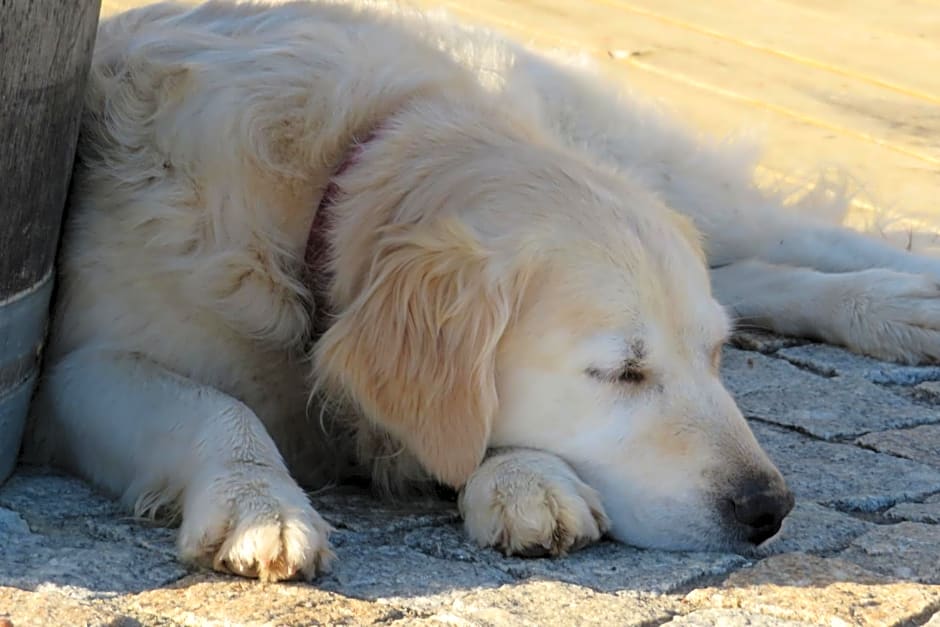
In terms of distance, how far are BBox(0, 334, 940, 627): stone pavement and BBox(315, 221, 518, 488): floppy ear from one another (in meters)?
0.18

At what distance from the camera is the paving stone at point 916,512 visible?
122 inches

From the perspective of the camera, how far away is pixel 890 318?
4.41 m

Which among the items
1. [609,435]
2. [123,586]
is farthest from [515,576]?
[123,586]

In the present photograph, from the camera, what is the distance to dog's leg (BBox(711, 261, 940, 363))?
14.4 ft

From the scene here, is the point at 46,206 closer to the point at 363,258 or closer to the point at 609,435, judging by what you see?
the point at 363,258

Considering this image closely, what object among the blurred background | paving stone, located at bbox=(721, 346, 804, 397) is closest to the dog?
paving stone, located at bbox=(721, 346, 804, 397)

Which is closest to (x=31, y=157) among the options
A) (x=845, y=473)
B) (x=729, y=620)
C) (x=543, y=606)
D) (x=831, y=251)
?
(x=543, y=606)

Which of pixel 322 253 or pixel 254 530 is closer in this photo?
pixel 254 530

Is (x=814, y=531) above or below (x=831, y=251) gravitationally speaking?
below

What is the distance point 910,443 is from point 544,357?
1.16 meters

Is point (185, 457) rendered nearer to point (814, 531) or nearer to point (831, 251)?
point (814, 531)

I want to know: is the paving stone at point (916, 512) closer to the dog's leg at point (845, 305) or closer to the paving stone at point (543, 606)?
the paving stone at point (543, 606)

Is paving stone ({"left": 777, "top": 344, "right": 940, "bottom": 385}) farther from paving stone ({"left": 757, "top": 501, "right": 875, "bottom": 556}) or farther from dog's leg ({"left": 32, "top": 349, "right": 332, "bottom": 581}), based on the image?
dog's leg ({"left": 32, "top": 349, "right": 332, "bottom": 581})

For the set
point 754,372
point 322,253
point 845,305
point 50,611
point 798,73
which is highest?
point 798,73
